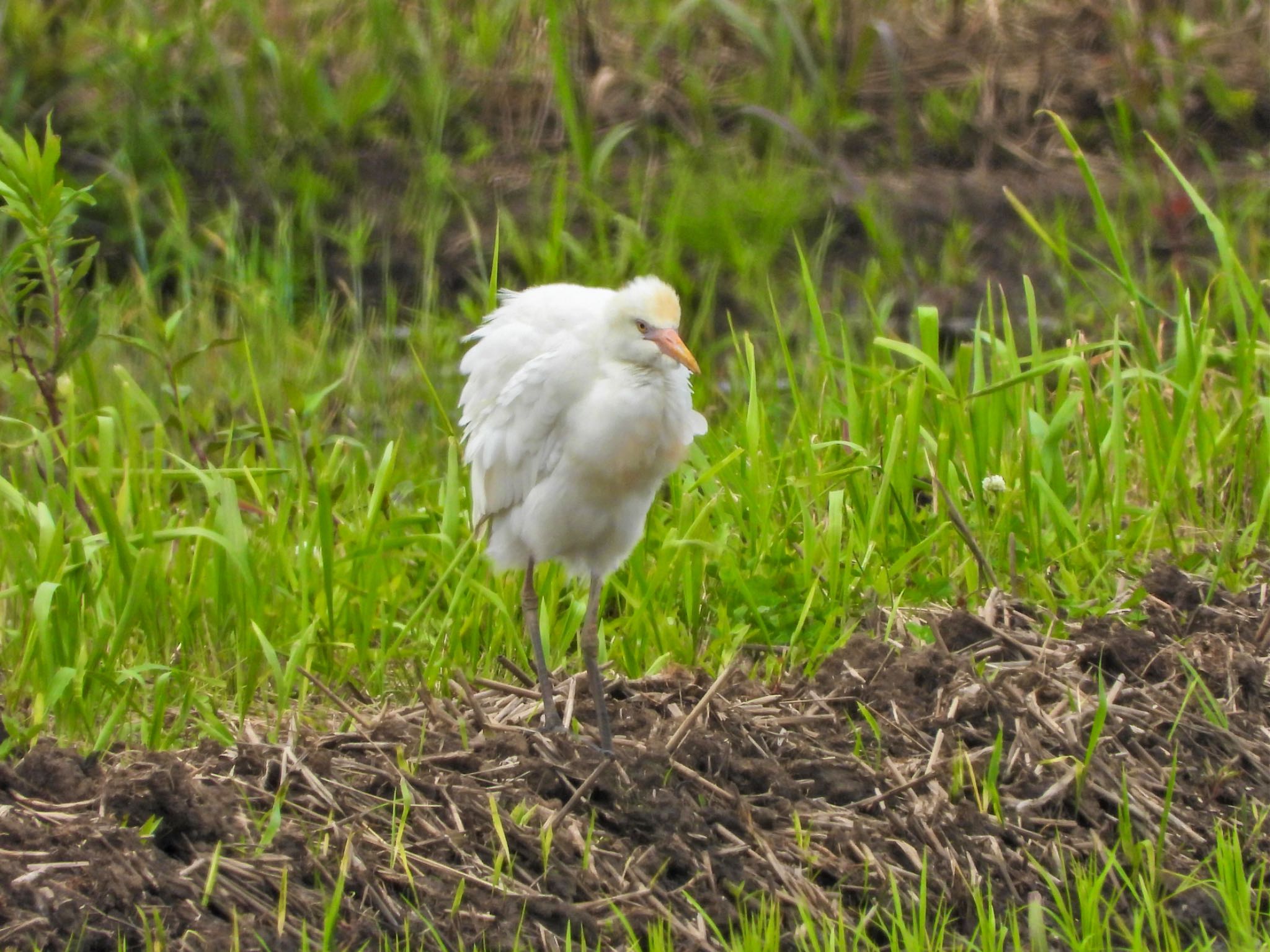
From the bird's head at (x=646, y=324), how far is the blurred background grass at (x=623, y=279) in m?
0.70

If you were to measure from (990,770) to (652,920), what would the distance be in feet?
2.26

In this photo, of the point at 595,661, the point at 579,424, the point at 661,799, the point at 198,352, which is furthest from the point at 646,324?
the point at 198,352

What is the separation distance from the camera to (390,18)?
22.9 feet

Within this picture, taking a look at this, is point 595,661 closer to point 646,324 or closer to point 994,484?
point 646,324

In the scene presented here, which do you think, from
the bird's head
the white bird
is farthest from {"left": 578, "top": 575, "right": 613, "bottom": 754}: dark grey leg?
the bird's head

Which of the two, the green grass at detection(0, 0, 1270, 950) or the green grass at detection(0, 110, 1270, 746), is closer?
the green grass at detection(0, 110, 1270, 746)

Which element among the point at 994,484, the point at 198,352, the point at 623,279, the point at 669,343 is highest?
the point at 669,343

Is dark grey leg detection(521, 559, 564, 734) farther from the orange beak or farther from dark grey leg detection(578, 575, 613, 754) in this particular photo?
the orange beak

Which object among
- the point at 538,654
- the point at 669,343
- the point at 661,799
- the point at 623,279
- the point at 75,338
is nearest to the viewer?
the point at 661,799

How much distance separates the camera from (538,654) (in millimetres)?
3193

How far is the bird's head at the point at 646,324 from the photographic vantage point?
2.94 m

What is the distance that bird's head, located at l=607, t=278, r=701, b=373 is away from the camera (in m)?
2.94

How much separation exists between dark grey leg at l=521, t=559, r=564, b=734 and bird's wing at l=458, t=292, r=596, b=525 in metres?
0.17

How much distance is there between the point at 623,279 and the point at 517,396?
272 centimetres
